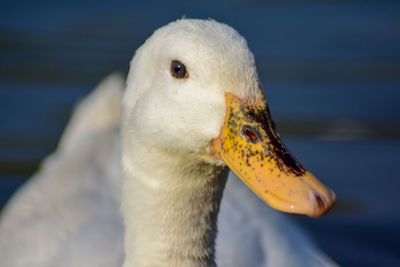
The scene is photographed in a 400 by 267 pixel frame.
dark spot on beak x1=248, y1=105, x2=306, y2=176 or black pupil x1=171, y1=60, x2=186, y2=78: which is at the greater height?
black pupil x1=171, y1=60, x2=186, y2=78

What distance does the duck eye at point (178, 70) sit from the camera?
3.14 m

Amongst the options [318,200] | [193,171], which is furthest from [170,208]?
[318,200]

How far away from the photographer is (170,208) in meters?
Result: 3.49

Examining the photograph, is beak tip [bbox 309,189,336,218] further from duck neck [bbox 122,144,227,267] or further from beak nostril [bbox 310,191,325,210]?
duck neck [bbox 122,144,227,267]

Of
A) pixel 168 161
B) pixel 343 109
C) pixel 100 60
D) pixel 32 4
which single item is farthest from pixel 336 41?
pixel 168 161

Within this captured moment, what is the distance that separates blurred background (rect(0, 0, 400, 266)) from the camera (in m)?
6.19

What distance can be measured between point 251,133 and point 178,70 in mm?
365

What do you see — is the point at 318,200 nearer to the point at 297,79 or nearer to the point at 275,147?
the point at 275,147

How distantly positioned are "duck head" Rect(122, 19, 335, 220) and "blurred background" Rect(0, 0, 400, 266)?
2.80 meters

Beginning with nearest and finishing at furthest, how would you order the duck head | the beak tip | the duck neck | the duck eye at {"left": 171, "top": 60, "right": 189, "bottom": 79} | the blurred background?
the beak tip < the duck head < the duck eye at {"left": 171, "top": 60, "right": 189, "bottom": 79} < the duck neck < the blurred background

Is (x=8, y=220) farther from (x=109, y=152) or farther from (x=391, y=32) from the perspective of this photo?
(x=391, y=32)

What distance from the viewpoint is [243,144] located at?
10.0 feet

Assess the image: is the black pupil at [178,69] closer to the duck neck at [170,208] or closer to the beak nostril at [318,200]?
the duck neck at [170,208]

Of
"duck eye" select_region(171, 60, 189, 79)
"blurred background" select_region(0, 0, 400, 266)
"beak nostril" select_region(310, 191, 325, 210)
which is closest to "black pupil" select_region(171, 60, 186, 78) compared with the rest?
"duck eye" select_region(171, 60, 189, 79)
